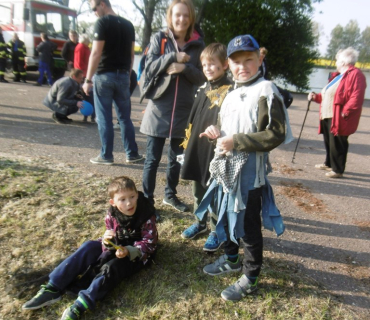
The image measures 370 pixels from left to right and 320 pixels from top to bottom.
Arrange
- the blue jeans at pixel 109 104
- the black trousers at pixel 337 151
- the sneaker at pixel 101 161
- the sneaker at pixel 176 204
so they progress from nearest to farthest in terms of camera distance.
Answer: the sneaker at pixel 176 204 → the blue jeans at pixel 109 104 → the sneaker at pixel 101 161 → the black trousers at pixel 337 151

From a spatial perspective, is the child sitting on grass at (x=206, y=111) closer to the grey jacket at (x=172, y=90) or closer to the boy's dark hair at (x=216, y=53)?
the boy's dark hair at (x=216, y=53)

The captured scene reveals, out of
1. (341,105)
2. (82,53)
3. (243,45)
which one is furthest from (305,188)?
(82,53)

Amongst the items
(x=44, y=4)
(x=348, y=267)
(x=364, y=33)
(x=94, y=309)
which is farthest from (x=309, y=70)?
(x=364, y=33)

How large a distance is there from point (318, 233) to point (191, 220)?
124cm

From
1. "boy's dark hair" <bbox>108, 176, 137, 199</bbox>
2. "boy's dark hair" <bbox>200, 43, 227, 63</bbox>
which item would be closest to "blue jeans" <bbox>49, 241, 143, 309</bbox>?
"boy's dark hair" <bbox>108, 176, 137, 199</bbox>

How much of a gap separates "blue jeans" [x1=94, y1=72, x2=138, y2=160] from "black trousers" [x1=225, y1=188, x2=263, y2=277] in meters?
Result: 2.73

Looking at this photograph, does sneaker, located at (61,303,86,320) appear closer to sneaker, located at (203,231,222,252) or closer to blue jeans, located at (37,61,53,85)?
sneaker, located at (203,231,222,252)

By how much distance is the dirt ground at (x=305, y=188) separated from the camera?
9.09 ft

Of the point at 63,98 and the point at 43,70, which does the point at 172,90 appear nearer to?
the point at 63,98

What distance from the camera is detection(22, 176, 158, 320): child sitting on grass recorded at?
88.2 inches

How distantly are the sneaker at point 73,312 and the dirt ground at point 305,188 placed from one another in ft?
5.32

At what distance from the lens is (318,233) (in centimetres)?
333

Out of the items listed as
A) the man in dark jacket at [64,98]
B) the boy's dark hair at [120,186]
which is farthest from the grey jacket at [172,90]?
the man in dark jacket at [64,98]

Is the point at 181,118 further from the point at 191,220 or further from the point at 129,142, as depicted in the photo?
the point at 129,142
